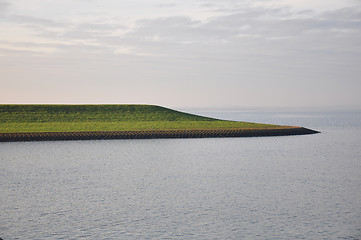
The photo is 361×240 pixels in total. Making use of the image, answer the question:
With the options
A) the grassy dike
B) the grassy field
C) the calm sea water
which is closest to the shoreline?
the grassy dike

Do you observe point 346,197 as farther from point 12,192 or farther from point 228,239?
point 12,192

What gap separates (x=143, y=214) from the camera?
1464 centimetres

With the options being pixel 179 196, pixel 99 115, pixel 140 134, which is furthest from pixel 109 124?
pixel 179 196

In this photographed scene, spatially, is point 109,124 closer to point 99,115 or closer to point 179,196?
point 99,115

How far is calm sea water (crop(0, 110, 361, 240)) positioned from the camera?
1298 cm

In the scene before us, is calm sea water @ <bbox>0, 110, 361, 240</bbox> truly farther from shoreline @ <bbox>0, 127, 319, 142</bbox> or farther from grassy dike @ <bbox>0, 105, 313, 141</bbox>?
grassy dike @ <bbox>0, 105, 313, 141</bbox>

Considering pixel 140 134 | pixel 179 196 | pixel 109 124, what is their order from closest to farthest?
pixel 179 196 → pixel 140 134 → pixel 109 124

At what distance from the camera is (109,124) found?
2349 inches

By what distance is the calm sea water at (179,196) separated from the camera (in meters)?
13.0

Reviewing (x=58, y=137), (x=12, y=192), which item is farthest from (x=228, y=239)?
(x=58, y=137)

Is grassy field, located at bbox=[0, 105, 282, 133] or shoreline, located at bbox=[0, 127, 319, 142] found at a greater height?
grassy field, located at bbox=[0, 105, 282, 133]

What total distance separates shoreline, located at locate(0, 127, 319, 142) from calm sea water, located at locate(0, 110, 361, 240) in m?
13.5

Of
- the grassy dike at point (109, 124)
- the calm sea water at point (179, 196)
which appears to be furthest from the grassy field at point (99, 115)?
the calm sea water at point (179, 196)

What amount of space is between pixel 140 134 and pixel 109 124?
1303 cm
